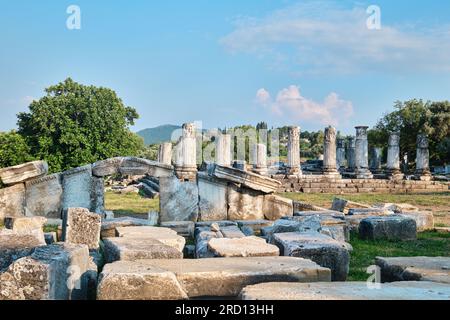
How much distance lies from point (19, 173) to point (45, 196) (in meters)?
0.86

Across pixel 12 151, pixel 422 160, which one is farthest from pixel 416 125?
pixel 12 151

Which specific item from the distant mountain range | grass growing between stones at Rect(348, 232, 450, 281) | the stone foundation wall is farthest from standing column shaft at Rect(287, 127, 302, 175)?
the distant mountain range

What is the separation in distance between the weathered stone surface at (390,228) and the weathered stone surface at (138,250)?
5.04m

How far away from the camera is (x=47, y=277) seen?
4211mm

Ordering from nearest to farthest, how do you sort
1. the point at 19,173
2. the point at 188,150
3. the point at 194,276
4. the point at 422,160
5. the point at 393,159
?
the point at 194,276 < the point at 19,173 < the point at 188,150 < the point at 393,159 < the point at 422,160

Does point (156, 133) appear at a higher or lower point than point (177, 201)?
higher

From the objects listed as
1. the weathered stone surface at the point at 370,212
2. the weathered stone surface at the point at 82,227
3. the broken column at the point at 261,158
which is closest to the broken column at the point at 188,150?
the weathered stone surface at the point at 370,212

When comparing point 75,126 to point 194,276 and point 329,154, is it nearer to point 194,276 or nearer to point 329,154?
point 329,154

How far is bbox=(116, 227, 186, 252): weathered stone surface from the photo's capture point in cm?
723

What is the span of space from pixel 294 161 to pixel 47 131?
1500cm

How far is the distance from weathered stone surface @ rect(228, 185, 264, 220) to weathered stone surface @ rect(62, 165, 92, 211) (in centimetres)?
358

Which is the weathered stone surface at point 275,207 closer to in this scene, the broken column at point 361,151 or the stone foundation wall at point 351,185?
the stone foundation wall at point 351,185
